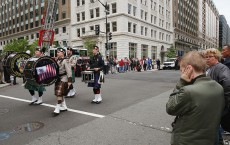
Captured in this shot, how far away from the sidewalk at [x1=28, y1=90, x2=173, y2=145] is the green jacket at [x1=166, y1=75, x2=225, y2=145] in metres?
2.20

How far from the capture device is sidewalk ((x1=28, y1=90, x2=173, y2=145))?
14.3 ft

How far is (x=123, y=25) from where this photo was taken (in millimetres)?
41406

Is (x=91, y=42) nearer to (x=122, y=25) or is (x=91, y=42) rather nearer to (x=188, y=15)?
(x=122, y=25)

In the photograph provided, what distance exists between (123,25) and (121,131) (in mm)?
37835

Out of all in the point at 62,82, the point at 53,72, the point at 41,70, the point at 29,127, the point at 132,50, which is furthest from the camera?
the point at 132,50

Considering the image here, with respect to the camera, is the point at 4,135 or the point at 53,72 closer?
the point at 4,135

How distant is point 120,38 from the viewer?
41.2 meters

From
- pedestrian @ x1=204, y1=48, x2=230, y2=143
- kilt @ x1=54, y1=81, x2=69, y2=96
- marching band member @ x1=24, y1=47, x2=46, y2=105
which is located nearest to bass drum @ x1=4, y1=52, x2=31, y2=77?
marching band member @ x1=24, y1=47, x2=46, y2=105

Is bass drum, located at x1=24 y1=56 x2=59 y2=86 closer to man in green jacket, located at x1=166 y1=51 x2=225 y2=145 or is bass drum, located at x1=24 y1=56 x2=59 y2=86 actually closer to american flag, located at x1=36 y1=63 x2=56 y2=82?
american flag, located at x1=36 y1=63 x2=56 y2=82

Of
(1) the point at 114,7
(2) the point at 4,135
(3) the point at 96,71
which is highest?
(1) the point at 114,7

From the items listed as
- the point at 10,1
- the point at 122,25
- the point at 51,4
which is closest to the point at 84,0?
the point at 122,25

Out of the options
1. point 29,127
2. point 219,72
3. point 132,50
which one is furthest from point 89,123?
point 132,50

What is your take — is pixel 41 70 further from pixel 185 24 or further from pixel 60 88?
pixel 185 24

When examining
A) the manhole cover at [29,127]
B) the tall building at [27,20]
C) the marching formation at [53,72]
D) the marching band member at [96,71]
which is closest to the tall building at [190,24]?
the tall building at [27,20]
